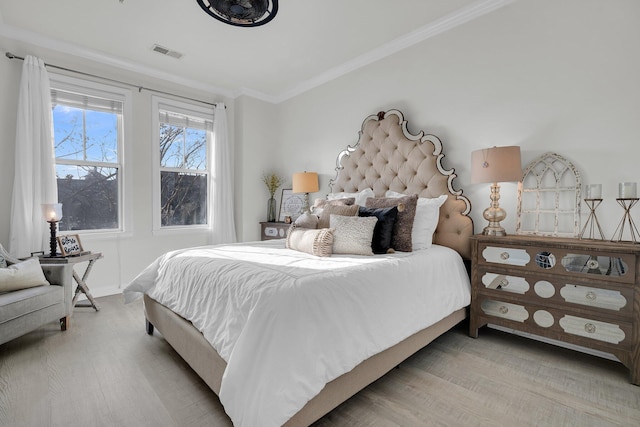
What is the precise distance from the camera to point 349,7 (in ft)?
8.57

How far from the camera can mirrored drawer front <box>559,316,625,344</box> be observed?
1803 mm

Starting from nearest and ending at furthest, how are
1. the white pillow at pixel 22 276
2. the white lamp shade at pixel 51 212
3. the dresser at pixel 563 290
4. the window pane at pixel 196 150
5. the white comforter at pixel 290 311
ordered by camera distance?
1. the white comforter at pixel 290 311
2. the dresser at pixel 563 290
3. the white pillow at pixel 22 276
4. the white lamp shade at pixel 51 212
5. the window pane at pixel 196 150

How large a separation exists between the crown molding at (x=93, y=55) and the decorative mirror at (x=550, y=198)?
4.04m

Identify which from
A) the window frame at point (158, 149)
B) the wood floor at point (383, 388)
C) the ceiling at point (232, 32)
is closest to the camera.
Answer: the wood floor at point (383, 388)

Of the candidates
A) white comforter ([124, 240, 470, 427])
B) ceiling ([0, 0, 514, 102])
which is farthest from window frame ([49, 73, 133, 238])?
white comforter ([124, 240, 470, 427])

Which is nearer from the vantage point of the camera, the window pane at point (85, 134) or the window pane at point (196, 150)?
the window pane at point (85, 134)

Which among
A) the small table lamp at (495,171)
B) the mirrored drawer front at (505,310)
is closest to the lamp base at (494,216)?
the small table lamp at (495,171)

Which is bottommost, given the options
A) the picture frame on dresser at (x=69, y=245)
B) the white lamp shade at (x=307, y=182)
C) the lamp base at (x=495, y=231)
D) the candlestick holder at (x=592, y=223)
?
the picture frame on dresser at (x=69, y=245)

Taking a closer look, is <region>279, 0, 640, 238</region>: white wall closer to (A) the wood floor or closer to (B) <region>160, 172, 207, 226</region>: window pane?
(A) the wood floor

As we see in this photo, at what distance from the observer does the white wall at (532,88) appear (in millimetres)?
2018

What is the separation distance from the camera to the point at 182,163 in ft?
13.8

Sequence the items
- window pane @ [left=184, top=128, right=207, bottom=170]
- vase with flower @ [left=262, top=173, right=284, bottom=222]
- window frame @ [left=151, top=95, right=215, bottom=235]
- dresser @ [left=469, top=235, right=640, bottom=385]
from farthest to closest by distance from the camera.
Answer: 1. vase with flower @ [left=262, top=173, right=284, bottom=222]
2. window pane @ [left=184, top=128, right=207, bottom=170]
3. window frame @ [left=151, top=95, right=215, bottom=235]
4. dresser @ [left=469, top=235, right=640, bottom=385]

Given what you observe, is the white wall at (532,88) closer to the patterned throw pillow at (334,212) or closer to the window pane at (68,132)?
the patterned throw pillow at (334,212)

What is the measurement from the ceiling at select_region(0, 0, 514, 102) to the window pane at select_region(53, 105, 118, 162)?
2.12ft
